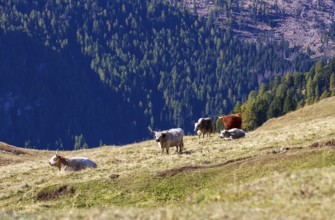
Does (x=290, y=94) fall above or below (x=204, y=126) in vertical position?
below

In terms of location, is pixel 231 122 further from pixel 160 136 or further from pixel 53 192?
pixel 53 192

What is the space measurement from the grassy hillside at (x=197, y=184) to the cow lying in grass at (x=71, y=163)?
0.75 metres

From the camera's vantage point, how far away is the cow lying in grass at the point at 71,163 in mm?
39906

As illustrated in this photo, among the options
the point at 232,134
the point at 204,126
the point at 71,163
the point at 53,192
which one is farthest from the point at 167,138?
the point at 53,192

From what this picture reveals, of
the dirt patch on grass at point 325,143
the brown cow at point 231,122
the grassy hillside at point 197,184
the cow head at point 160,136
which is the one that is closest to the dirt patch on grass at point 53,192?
the grassy hillside at point 197,184

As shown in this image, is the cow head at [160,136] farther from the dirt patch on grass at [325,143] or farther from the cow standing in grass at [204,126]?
the cow standing in grass at [204,126]

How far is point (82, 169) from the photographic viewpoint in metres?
39.5

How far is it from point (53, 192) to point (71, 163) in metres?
9.27

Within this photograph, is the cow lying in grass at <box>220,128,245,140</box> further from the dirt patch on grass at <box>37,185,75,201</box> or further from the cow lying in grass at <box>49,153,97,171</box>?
the dirt patch on grass at <box>37,185,75,201</box>

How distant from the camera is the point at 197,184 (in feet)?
94.1

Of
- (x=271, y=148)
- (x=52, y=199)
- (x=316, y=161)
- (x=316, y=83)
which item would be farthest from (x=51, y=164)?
(x=316, y=83)

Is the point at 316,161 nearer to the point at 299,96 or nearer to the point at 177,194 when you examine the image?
the point at 177,194

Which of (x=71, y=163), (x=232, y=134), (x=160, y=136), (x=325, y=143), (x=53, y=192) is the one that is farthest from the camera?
(x=232, y=134)

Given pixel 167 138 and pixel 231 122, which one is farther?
pixel 231 122
